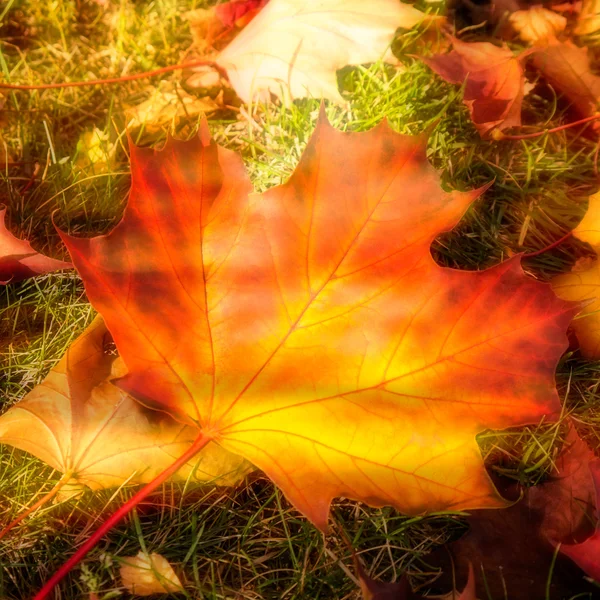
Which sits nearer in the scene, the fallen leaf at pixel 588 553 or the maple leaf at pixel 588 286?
the fallen leaf at pixel 588 553

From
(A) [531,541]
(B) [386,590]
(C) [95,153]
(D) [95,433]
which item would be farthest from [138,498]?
(C) [95,153]

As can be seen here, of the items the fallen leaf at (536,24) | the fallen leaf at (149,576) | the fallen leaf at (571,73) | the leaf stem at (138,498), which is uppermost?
the fallen leaf at (536,24)

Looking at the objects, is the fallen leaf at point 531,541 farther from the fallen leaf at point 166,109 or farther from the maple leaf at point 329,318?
the fallen leaf at point 166,109

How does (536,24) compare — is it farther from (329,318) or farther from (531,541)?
(531,541)

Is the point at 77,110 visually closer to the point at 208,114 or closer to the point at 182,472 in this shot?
the point at 208,114

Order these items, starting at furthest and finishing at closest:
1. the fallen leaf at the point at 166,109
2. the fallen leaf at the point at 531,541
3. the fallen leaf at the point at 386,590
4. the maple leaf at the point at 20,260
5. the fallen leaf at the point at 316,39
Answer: the fallen leaf at the point at 166,109 → the fallen leaf at the point at 316,39 → the maple leaf at the point at 20,260 → the fallen leaf at the point at 531,541 → the fallen leaf at the point at 386,590

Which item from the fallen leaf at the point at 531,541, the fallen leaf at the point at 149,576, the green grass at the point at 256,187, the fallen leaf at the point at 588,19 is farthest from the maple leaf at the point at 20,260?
the fallen leaf at the point at 588,19

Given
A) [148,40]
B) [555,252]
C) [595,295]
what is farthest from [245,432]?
[148,40]

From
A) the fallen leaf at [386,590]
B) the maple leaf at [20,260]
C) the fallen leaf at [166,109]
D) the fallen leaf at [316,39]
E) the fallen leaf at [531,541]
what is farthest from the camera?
the fallen leaf at [166,109]
